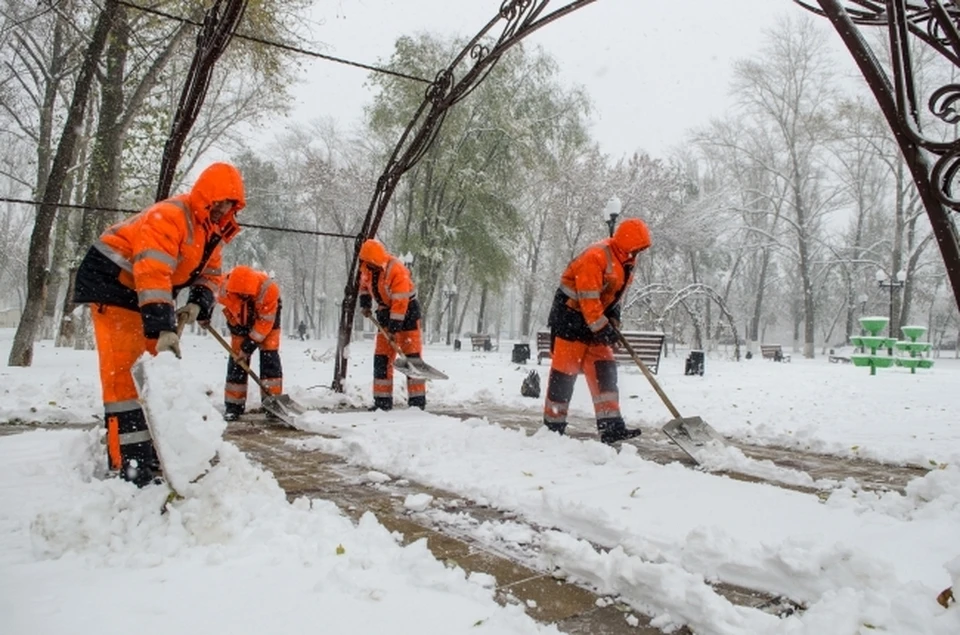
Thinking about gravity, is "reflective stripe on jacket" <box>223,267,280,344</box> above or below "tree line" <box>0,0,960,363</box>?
below

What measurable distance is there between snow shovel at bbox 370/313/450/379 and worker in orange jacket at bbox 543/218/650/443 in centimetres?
155

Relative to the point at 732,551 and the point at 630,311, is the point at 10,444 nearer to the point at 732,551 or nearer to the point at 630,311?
the point at 732,551

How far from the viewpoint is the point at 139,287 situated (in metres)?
3.08

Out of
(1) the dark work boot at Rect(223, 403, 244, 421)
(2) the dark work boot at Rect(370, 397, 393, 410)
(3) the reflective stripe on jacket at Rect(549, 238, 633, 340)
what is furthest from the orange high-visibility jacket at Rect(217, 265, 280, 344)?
(3) the reflective stripe on jacket at Rect(549, 238, 633, 340)

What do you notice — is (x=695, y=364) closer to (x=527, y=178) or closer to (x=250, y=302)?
(x=250, y=302)

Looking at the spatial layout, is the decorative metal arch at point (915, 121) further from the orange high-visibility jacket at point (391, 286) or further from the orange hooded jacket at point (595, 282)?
the orange high-visibility jacket at point (391, 286)

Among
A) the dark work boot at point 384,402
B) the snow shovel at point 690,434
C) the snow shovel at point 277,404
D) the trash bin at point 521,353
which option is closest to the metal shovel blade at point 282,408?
the snow shovel at point 277,404

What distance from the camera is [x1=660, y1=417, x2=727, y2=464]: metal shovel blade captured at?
4473mm

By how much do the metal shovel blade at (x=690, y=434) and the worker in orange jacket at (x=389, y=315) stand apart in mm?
2828

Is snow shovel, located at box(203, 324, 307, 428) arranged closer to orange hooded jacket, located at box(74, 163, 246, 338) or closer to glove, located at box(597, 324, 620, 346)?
orange hooded jacket, located at box(74, 163, 246, 338)

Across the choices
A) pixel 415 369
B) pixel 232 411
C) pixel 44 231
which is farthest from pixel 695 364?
pixel 44 231

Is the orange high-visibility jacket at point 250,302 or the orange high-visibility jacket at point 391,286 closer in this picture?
the orange high-visibility jacket at point 250,302

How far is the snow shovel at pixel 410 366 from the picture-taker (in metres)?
6.41

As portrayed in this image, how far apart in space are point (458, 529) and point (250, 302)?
4.11 m
